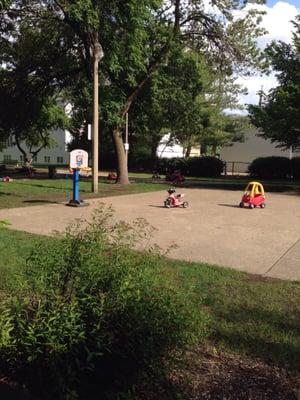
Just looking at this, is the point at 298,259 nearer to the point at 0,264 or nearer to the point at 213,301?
the point at 213,301

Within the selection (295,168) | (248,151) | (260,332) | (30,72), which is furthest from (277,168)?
(260,332)

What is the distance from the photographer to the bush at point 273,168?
3609cm

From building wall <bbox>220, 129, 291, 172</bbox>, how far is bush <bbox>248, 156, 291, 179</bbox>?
12591mm

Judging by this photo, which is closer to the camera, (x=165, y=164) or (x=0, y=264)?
(x=0, y=264)

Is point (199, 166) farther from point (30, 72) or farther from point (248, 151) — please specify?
point (30, 72)

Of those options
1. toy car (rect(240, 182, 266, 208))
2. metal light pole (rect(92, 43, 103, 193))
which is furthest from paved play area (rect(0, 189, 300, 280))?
metal light pole (rect(92, 43, 103, 193))

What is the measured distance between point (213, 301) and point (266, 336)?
1008 mm

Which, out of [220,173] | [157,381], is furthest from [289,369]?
[220,173]

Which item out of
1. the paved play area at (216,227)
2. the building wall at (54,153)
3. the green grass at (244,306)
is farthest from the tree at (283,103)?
the building wall at (54,153)

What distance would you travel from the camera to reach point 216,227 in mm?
11219

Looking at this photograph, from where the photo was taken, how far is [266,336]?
4469 millimetres

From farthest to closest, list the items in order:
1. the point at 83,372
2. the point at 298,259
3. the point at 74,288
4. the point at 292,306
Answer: the point at 298,259 < the point at 292,306 < the point at 74,288 < the point at 83,372

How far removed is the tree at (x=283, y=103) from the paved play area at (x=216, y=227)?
193 inches

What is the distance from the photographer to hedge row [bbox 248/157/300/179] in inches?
1412
